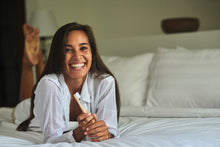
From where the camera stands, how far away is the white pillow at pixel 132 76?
2.23 meters

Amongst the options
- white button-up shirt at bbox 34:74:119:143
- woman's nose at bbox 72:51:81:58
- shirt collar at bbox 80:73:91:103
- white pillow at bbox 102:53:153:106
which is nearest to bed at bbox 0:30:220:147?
white pillow at bbox 102:53:153:106

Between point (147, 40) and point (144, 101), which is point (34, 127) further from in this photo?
point (147, 40)

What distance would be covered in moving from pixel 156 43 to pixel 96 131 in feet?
5.77

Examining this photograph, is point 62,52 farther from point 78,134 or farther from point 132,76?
point 132,76

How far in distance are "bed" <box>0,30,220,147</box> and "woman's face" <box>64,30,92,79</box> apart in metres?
Answer: 0.32

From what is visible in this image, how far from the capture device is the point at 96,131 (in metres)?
1.15

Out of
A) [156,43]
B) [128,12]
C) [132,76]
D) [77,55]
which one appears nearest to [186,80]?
[132,76]

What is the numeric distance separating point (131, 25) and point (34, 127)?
7.49ft

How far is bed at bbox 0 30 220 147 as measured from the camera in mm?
1215

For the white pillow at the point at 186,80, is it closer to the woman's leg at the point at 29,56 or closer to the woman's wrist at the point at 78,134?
the woman's leg at the point at 29,56

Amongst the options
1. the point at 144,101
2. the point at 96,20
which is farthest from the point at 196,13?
the point at 144,101

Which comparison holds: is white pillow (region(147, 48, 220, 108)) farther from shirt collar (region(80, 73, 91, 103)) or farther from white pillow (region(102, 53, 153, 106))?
shirt collar (region(80, 73, 91, 103))

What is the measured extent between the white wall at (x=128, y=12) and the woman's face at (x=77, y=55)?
2.30 meters

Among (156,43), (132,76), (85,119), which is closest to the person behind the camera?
(85,119)
